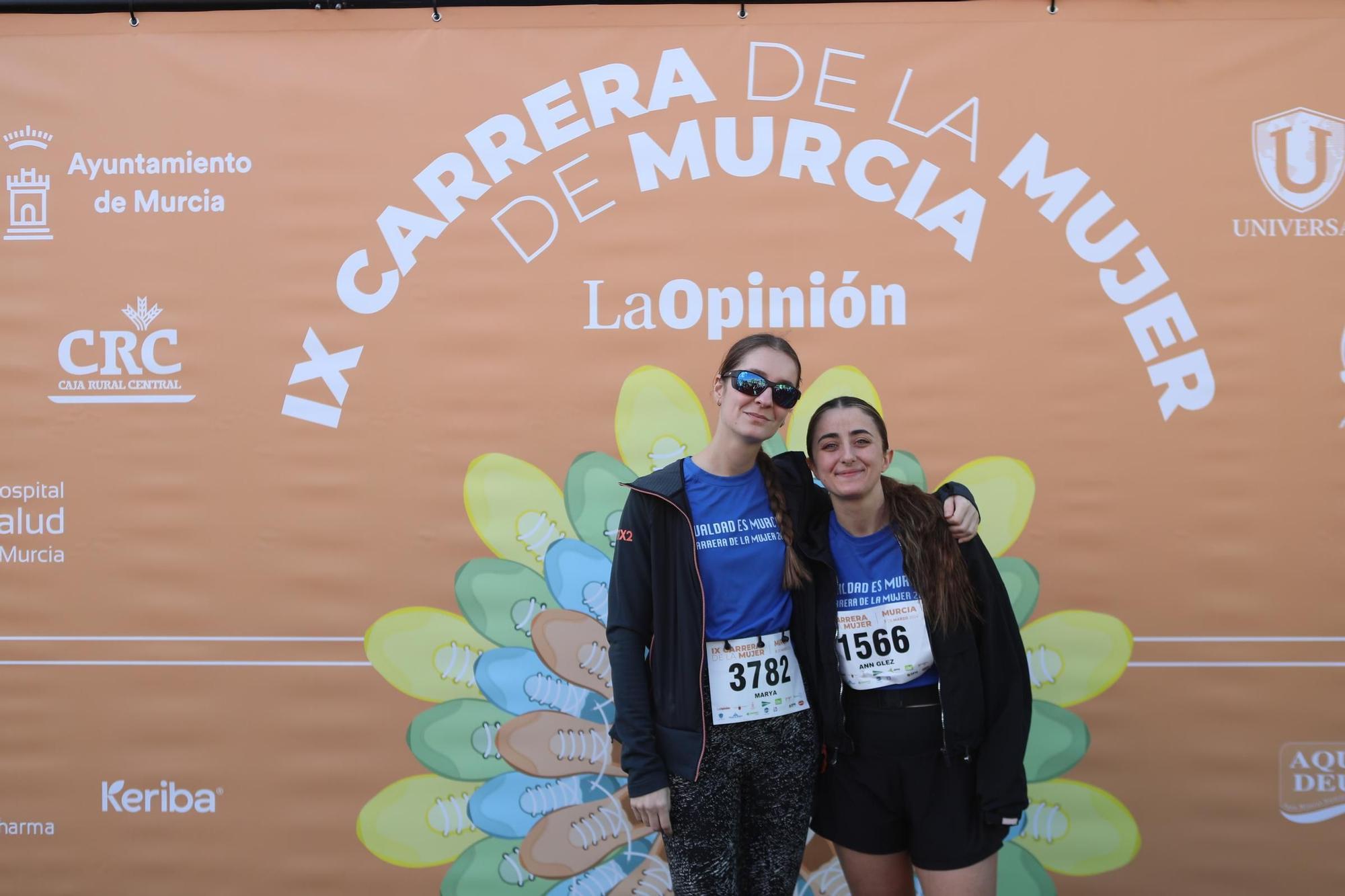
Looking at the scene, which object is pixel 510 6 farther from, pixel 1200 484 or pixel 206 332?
pixel 1200 484

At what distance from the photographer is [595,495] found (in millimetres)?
2896

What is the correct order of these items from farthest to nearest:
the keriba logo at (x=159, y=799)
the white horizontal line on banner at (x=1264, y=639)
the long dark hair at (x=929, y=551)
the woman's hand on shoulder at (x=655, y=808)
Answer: the keriba logo at (x=159, y=799) → the white horizontal line on banner at (x=1264, y=639) → the long dark hair at (x=929, y=551) → the woman's hand on shoulder at (x=655, y=808)

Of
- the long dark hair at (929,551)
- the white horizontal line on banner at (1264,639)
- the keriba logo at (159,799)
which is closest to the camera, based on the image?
the long dark hair at (929,551)

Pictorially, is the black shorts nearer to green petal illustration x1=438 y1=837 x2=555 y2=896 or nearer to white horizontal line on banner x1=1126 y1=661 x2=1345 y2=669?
white horizontal line on banner x1=1126 y1=661 x2=1345 y2=669

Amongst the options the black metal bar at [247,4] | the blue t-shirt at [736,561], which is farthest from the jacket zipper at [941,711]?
the black metal bar at [247,4]

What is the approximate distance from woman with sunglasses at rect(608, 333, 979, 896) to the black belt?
99 mm

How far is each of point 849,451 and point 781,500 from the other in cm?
18

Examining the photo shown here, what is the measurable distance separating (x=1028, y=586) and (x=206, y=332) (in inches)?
103

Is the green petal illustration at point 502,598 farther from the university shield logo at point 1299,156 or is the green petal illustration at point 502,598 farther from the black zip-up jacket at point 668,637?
the university shield logo at point 1299,156

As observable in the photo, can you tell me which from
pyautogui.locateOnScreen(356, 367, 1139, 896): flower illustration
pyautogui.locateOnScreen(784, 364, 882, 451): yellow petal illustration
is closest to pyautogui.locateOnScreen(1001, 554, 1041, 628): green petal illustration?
pyautogui.locateOnScreen(356, 367, 1139, 896): flower illustration

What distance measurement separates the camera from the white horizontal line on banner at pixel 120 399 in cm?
295

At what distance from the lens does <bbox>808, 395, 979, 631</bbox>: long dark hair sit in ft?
6.63

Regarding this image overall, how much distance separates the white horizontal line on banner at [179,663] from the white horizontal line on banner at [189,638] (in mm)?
61

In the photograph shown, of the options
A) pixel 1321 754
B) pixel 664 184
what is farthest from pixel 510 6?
pixel 1321 754
